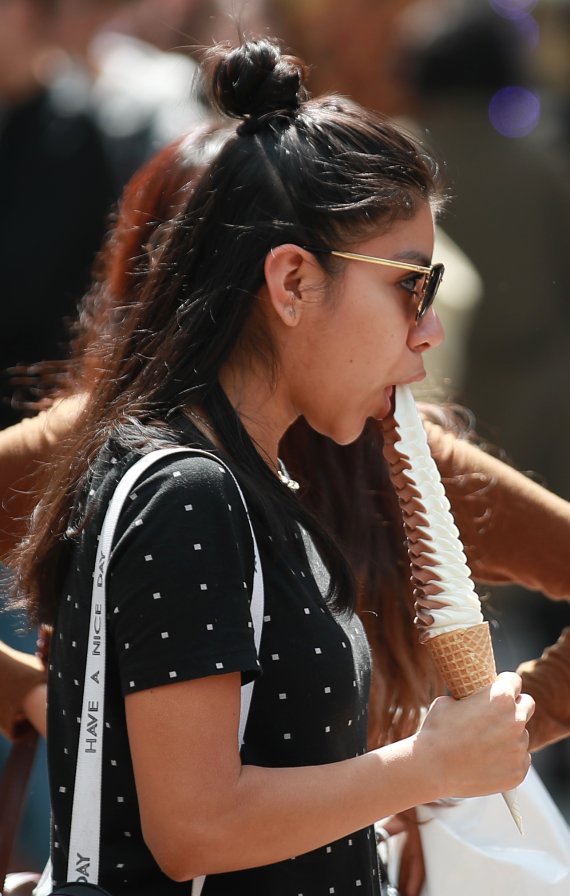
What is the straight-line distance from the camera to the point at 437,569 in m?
1.66

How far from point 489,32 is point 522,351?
1.02 meters

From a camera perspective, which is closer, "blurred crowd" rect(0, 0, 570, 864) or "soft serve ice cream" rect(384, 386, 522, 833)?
"soft serve ice cream" rect(384, 386, 522, 833)

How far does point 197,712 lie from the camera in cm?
139

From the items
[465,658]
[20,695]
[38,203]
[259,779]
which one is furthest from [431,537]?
[38,203]

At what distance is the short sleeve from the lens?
1394 mm

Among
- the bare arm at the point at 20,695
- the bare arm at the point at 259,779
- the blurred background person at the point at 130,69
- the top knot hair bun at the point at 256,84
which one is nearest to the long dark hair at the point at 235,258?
the top knot hair bun at the point at 256,84

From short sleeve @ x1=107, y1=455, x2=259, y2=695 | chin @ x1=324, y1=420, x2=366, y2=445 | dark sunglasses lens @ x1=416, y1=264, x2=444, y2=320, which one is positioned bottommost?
short sleeve @ x1=107, y1=455, x2=259, y2=695

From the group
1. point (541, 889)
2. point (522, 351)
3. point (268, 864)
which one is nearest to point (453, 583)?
point (268, 864)

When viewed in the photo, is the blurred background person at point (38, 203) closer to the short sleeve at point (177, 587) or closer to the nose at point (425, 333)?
the nose at point (425, 333)

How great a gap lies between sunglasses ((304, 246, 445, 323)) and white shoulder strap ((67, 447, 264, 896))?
1.05 ft

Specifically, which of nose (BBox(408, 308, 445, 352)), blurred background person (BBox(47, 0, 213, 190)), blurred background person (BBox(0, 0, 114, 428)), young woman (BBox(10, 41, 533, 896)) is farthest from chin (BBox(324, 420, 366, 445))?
A: blurred background person (BBox(0, 0, 114, 428))

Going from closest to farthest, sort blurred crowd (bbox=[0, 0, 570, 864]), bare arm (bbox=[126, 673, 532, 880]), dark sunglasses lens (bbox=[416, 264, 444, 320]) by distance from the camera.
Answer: bare arm (bbox=[126, 673, 532, 880]) → dark sunglasses lens (bbox=[416, 264, 444, 320]) → blurred crowd (bbox=[0, 0, 570, 864])

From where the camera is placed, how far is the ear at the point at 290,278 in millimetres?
1624

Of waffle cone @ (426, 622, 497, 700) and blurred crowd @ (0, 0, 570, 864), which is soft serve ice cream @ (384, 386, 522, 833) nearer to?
waffle cone @ (426, 622, 497, 700)
